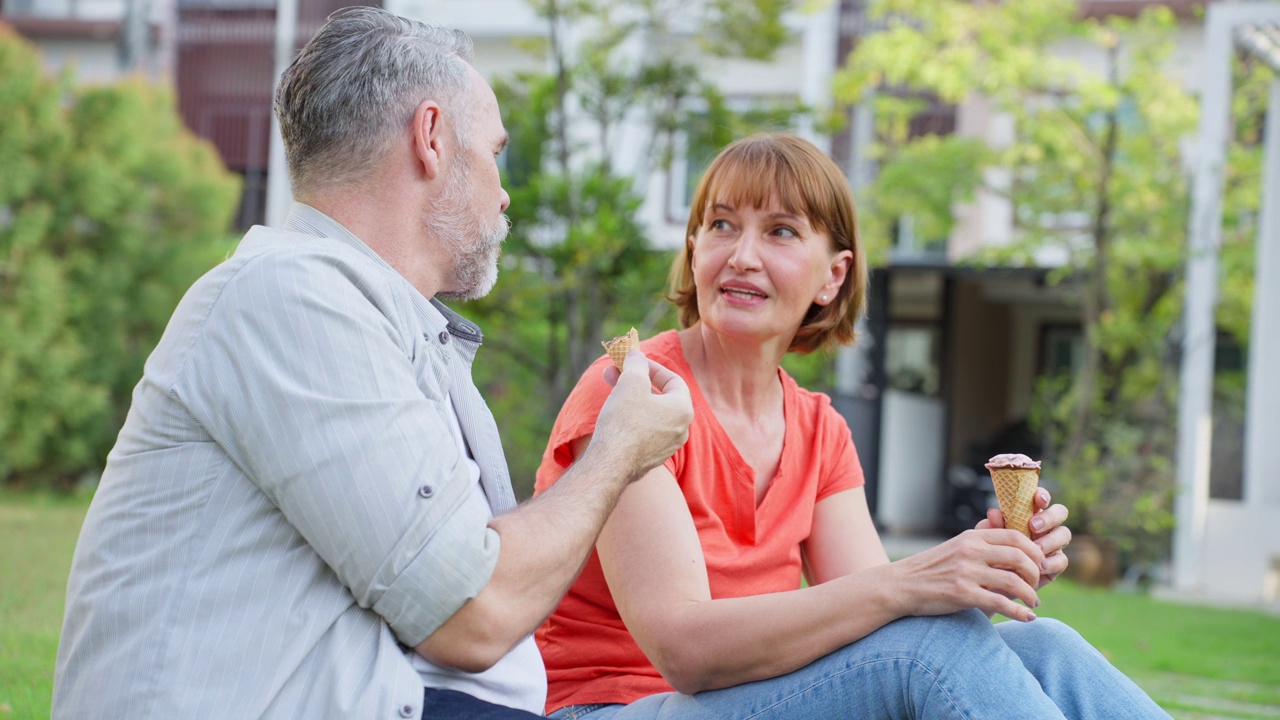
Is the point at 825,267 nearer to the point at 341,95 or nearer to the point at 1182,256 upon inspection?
the point at 341,95

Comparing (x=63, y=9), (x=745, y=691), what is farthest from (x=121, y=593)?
(x=63, y=9)

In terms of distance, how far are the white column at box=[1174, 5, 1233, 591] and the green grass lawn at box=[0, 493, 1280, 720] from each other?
87cm

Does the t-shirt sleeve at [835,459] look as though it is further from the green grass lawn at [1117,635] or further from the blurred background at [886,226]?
the blurred background at [886,226]

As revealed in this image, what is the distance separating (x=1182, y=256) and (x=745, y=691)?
9.74 metres

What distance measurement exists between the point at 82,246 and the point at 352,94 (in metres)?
10.2

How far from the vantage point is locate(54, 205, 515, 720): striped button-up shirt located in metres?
1.64

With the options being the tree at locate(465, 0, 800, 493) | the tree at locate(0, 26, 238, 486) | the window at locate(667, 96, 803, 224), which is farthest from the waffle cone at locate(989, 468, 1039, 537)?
the tree at locate(0, 26, 238, 486)

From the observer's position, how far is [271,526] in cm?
168

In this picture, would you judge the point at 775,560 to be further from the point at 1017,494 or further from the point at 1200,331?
the point at 1200,331

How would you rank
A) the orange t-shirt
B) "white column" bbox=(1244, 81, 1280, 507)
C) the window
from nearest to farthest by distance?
the orange t-shirt, the window, "white column" bbox=(1244, 81, 1280, 507)

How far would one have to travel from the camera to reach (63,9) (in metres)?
20.9

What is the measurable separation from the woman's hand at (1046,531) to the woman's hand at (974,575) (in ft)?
0.40

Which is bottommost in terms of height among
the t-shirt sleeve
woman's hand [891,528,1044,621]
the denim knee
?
the denim knee

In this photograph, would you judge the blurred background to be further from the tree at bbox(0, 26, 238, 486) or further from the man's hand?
the man's hand
